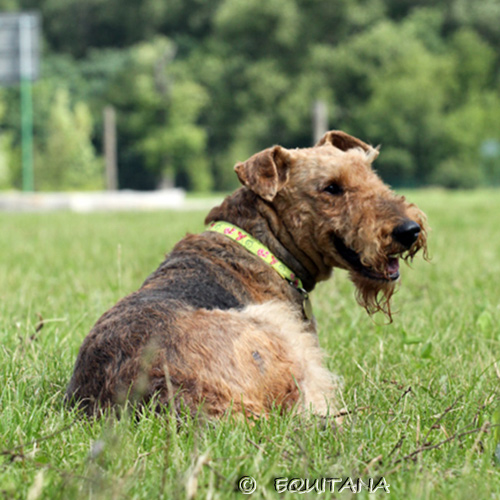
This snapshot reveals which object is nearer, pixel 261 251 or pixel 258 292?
pixel 258 292

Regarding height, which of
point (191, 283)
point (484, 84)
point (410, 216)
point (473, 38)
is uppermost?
point (473, 38)

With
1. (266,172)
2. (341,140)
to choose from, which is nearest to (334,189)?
(266,172)

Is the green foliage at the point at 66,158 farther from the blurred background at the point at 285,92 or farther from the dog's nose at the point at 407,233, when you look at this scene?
the dog's nose at the point at 407,233

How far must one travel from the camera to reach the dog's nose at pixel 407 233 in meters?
2.79

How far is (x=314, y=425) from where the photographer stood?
7.56 ft

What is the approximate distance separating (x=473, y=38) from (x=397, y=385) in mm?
53117

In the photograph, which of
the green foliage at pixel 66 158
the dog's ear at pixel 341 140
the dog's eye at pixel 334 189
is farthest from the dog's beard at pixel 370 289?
the green foliage at pixel 66 158

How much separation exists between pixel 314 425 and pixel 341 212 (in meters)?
1.05

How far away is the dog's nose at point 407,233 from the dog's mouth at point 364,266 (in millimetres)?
106

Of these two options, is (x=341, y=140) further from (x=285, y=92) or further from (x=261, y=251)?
(x=285, y=92)

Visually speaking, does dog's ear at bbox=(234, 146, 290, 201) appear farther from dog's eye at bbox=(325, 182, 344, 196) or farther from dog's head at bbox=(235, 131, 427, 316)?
dog's eye at bbox=(325, 182, 344, 196)

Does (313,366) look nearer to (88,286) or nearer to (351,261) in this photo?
(351,261)

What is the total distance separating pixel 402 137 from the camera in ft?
155

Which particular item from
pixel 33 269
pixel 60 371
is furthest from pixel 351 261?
pixel 33 269
